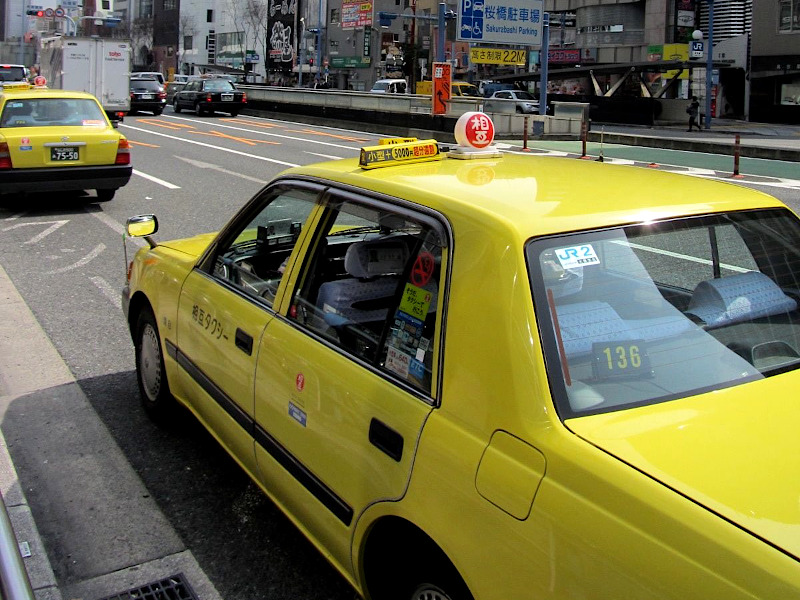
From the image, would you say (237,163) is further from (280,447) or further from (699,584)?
(699,584)

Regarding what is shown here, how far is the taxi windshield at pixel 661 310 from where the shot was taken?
2.28 m

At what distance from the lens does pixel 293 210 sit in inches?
143

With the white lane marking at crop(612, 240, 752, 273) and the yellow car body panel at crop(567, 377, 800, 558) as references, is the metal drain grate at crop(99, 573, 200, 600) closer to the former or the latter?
the yellow car body panel at crop(567, 377, 800, 558)

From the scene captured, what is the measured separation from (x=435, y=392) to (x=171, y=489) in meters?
2.16

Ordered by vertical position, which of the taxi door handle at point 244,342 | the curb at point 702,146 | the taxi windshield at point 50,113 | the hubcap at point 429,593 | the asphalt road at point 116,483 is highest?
the curb at point 702,146

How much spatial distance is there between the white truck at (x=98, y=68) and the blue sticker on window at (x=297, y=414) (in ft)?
97.8

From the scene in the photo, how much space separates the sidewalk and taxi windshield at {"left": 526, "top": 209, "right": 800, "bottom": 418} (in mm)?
18390

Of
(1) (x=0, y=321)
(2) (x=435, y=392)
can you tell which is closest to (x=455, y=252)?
(2) (x=435, y=392)

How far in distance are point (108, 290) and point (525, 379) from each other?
6460 millimetres

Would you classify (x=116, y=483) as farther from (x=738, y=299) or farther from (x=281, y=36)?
(x=281, y=36)

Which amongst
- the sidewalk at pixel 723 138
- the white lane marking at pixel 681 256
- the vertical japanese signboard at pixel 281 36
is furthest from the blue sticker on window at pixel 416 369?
the vertical japanese signboard at pixel 281 36

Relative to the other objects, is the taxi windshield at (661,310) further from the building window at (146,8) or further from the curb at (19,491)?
the building window at (146,8)

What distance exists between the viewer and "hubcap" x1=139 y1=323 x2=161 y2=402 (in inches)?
182

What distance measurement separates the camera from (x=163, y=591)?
10.7 ft
